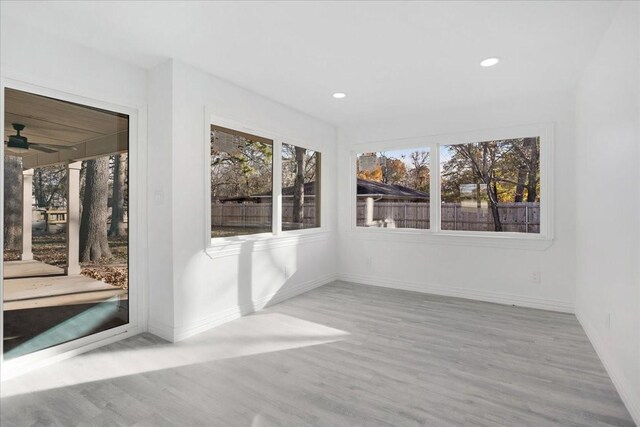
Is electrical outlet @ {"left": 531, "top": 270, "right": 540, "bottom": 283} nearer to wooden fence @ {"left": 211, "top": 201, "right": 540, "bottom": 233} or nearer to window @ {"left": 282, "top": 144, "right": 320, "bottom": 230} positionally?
wooden fence @ {"left": 211, "top": 201, "right": 540, "bottom": 233}

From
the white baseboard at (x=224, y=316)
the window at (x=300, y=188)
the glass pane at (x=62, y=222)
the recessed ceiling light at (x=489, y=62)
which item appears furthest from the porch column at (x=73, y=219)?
the recessed ceiling light at (x=489, y=62)

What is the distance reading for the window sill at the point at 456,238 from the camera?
408 cm

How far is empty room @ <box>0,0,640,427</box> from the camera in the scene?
219cm

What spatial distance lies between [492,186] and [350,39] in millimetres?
2836

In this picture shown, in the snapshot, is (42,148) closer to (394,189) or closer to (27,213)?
(27,213)

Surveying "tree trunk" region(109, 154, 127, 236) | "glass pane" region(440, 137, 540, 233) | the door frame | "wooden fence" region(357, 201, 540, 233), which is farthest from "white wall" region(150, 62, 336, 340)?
"glass pane" region(440, 137, 540, 233)

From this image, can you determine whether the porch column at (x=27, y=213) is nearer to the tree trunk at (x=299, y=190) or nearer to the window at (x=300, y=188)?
the window at (x=300, y=188)

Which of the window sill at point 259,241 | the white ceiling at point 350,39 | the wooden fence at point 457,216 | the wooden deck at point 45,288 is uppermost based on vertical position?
the white ceiling at point 350,39

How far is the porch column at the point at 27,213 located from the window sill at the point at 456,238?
13.0 ft

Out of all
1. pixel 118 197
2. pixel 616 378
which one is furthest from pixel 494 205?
pixel 118 197

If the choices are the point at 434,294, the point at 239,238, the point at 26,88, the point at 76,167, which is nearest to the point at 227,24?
the point at 26,88

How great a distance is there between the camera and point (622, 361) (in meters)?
2.22

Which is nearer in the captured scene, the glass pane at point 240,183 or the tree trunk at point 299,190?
the glass pane at point 240,183

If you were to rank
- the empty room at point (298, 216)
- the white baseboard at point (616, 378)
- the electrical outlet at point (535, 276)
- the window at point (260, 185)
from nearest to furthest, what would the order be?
the white baseboard at point (616, 378) → the empty room at point (298, 216) → the window at point (260, 185) → the electrical outlet at point (535, 276)
